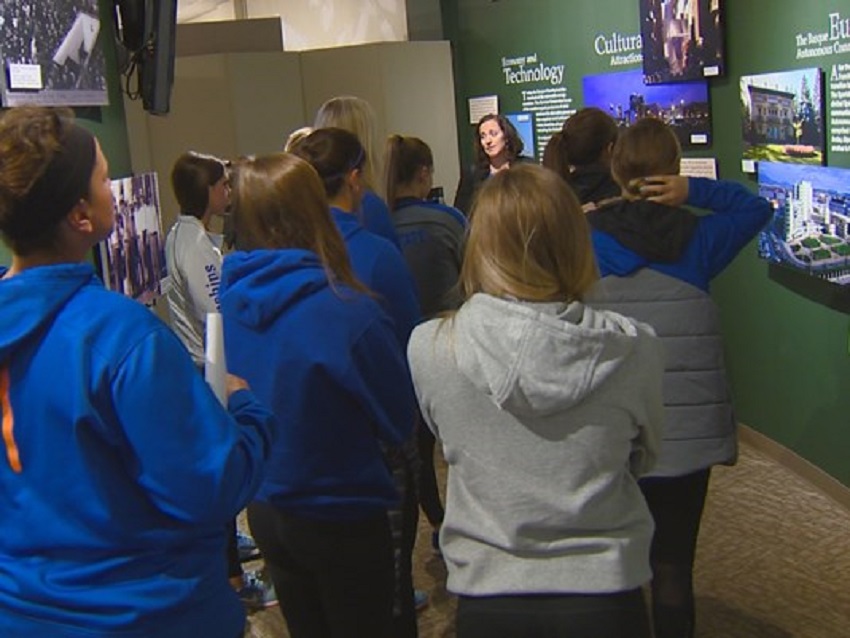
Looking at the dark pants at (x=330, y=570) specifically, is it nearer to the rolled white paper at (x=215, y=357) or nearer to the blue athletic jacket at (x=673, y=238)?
the rolled white paper at (x=215, y=357)

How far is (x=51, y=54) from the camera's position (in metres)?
3.38

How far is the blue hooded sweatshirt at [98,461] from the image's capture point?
1410 mm

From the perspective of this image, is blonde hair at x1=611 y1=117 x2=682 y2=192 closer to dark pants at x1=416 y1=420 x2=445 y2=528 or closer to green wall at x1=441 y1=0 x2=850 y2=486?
green wall at x1=441 y1=0 x2=850 y2=486

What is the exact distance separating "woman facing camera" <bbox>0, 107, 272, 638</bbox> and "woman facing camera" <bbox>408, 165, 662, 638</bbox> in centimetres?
42

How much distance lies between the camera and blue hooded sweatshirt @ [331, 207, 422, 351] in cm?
259

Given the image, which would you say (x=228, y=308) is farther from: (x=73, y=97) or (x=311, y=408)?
(x=73, y=97)

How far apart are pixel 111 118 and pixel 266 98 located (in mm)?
2681

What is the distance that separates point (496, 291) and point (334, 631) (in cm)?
93

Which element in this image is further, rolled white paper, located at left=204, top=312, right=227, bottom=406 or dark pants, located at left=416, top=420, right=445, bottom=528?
dark pants, located at left=416, top=420, right=445, bottom=528

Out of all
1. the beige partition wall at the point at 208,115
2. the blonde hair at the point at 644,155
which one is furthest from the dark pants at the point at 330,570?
the beige partition wall at the point at 208,115

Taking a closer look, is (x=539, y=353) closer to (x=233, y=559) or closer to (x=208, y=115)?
(x=233, y=559)

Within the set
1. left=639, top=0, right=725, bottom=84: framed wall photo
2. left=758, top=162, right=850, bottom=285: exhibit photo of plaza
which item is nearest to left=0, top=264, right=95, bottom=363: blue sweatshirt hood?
left=758, top=162, right=850, bottom=285: exhibit photo of plaza

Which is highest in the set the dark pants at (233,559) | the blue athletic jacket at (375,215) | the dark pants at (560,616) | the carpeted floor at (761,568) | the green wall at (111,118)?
the green wall at (111,118)

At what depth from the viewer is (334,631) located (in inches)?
90.0
